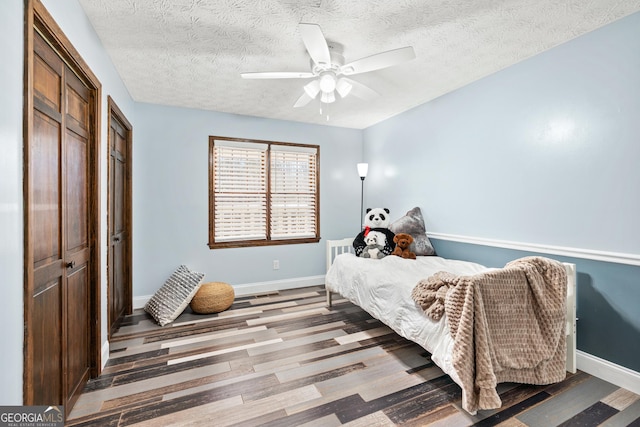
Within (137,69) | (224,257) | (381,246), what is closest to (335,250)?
(381,246)

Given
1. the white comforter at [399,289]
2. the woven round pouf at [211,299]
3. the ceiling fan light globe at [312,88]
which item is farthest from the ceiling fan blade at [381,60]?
the woven round pouf at [211,299]

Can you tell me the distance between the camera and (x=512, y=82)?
2.66 meters

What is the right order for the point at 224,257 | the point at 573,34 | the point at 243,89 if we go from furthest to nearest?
the point at 224,257
the point at 243,89
the point at 573,34

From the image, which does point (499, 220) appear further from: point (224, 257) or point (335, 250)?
point (224, 257)

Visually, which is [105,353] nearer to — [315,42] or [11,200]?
[11,200]

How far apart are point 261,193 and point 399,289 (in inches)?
97.8

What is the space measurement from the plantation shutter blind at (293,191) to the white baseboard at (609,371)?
3184 mm

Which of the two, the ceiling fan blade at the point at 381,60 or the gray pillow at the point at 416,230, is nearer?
the ceiling fan blade at the point at 381,60

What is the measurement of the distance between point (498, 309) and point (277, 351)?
5.64ft

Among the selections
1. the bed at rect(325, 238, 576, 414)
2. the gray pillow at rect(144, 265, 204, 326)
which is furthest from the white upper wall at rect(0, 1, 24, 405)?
the gray pillow at rect(144, 265, 204, 326)

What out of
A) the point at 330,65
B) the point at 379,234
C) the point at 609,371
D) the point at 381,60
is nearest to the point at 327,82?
the point at 330,65

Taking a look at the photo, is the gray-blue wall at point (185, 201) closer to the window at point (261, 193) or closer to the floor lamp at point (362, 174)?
the window at point (261, 193)

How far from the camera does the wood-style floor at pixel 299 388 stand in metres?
1.74

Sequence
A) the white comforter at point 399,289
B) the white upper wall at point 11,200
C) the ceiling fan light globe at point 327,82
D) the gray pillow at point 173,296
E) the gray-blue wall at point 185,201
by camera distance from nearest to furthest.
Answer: the white upper wall at point 11,200, the white comforter at point 399,289, the ceiling fan light globe at point 327,82, the gray pillow at point 173,296, the gray-blue wall at point 185,201
